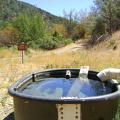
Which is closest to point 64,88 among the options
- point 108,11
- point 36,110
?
point 36,110

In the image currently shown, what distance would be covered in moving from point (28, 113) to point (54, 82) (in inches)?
65.0

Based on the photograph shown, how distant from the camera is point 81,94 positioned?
3602 millimetres

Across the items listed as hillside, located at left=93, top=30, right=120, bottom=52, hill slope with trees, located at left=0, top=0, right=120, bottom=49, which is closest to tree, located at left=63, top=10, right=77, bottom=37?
hill slope with trees, located at left=0, top=0, right=120, bottom=49

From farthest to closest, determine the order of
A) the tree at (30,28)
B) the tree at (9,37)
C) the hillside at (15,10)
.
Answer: the hillside at (15,10), the tree at (30,28), the tree at (9,37)

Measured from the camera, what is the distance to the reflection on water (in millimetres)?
3664

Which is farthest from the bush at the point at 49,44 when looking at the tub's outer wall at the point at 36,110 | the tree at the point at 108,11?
the tub's outer wall at the point at 36,110

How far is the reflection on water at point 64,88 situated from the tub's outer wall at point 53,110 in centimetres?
63

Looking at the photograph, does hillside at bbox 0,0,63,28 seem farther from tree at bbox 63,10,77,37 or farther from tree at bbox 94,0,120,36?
tree at bbox 94,0,120,36

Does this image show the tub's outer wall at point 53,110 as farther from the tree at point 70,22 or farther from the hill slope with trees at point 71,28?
the tree at point 70,22

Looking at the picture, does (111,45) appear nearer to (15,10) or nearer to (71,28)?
(71,28)

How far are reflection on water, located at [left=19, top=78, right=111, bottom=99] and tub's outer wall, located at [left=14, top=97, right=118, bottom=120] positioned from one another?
0.63 metres

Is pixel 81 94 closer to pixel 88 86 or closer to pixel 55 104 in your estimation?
pixel 88 86

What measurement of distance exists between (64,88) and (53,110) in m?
1.42

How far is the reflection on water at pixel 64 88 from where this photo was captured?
366 centimetres
